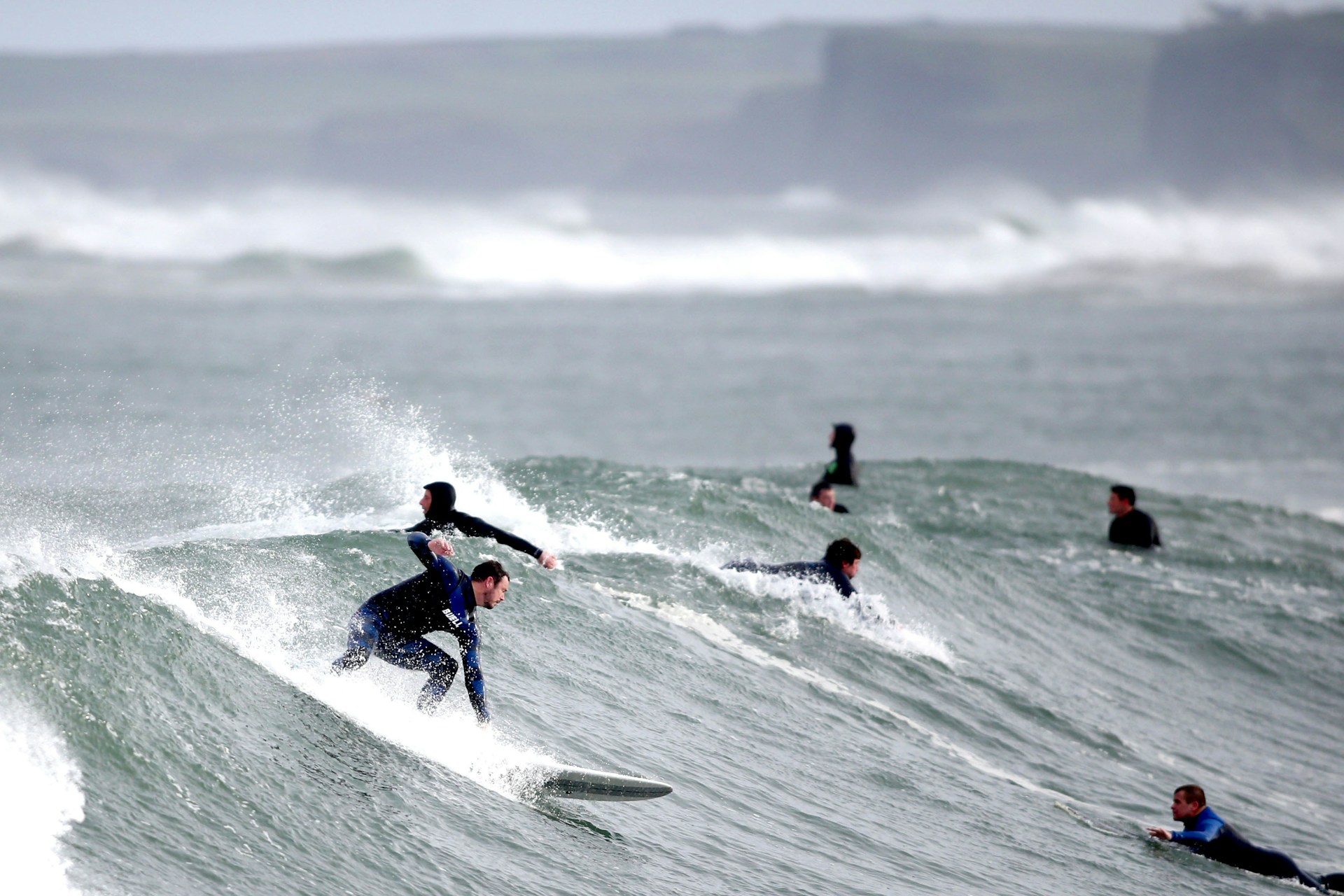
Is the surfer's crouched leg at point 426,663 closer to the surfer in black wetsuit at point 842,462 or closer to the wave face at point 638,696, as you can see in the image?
the wave face at point 638,696

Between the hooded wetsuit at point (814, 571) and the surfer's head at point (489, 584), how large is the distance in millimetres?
5521

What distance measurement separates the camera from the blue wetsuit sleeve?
12.1 m

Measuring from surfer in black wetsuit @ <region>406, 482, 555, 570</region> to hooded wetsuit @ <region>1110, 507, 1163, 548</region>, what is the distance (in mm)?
13379

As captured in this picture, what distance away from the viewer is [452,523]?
34.8 feet

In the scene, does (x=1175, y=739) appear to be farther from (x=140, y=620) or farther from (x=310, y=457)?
(x=310, y=457)

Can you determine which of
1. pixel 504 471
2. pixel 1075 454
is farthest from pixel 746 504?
pixel 1075 454

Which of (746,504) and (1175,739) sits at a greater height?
(746,504)

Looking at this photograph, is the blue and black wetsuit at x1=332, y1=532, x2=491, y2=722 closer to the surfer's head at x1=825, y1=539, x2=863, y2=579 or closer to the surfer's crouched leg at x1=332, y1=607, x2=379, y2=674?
the surfer's crouched leg at x1=332, y1=607, x2=379, y2=674

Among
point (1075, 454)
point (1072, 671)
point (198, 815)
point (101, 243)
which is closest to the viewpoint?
point (198, 815)

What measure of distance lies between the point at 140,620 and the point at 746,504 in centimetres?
974

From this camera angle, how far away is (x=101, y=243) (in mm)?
86562

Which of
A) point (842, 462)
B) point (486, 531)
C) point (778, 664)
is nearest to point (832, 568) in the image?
point (778, 664)

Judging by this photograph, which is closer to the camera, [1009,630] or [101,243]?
[1009,630]

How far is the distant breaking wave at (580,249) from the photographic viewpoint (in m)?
83.1
